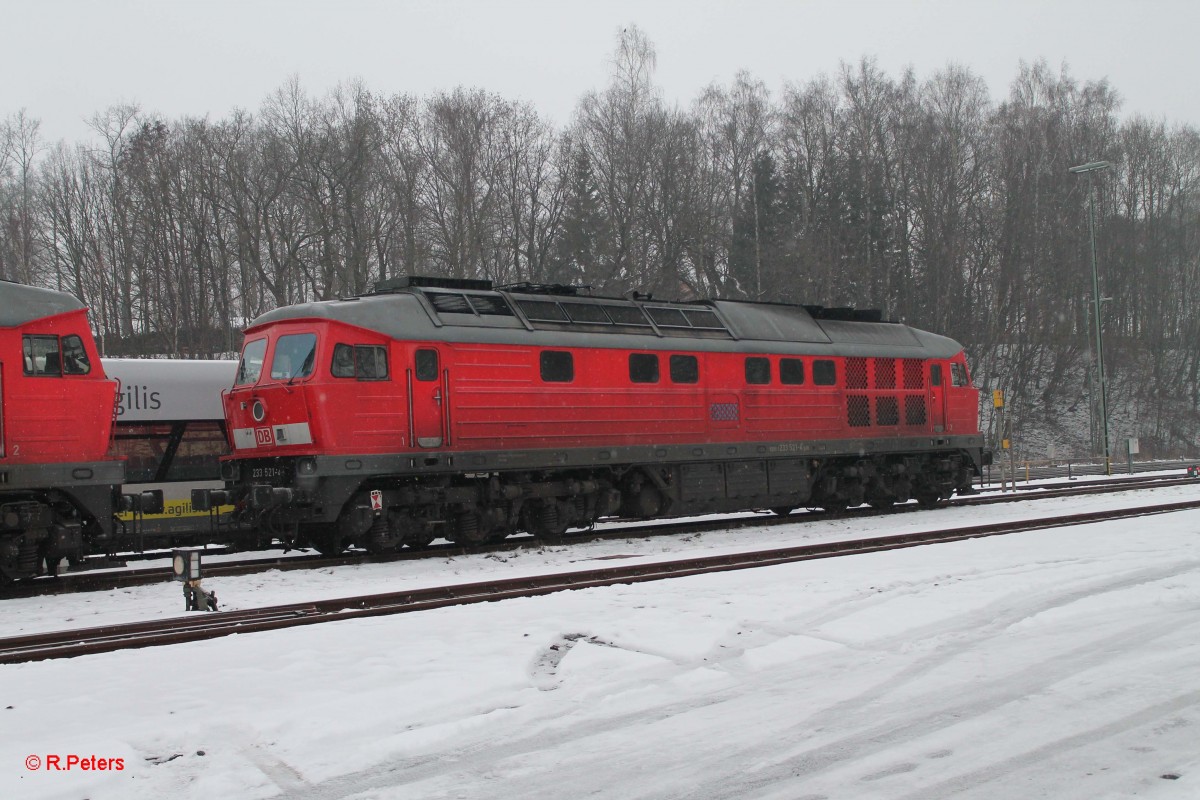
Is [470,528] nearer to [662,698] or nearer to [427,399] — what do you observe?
[427,399]

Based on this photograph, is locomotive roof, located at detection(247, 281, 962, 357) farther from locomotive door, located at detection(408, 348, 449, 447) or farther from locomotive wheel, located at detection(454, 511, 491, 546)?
locomotive wheel, located at detection(454, 511, 491, 546)

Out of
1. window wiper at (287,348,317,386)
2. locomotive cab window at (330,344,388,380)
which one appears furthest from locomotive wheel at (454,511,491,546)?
window wiper at (287,348,317,386)

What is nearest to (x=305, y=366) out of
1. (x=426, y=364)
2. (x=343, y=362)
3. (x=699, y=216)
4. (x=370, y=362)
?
(x=343, y=362)

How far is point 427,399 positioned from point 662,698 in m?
8.71

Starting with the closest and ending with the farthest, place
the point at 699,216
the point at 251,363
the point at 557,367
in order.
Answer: the point at 251,363 → the point at 557,367 → the point at 699,216

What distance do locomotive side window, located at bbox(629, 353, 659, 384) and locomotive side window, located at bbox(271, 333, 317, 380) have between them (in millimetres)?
5370

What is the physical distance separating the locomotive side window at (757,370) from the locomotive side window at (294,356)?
8168 millimetres

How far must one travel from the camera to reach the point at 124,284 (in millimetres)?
40312

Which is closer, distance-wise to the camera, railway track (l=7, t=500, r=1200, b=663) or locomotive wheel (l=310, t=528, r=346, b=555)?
railway track (l=7, t=500, r=1200, b=663)

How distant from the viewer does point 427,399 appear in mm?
15086

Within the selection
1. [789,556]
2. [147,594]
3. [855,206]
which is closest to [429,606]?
[147,594]

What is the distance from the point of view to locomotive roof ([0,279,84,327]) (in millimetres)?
12367

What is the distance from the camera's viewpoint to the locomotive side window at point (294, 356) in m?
14.5

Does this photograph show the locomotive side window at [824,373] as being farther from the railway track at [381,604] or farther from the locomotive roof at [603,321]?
the railway track at [381,604]
